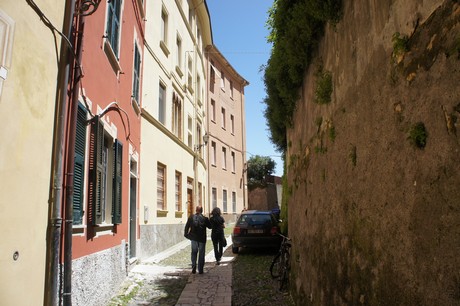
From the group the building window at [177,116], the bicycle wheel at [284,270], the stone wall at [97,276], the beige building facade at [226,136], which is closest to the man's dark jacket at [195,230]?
the stone wall at [97,276]

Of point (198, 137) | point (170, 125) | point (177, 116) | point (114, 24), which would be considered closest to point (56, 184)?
point (114, 24)

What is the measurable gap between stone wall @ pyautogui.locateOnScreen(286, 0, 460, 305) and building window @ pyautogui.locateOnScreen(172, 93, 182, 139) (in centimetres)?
1266

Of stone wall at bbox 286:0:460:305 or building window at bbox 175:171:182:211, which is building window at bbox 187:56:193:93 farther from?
stone wall at bbox 286:0:460:305

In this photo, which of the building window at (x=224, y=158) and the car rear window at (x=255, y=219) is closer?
the car rear window at (x=255, y=219)

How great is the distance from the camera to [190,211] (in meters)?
19.4

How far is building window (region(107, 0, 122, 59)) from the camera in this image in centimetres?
755

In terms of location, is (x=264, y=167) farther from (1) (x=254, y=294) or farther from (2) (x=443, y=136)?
(2) (x=443, y=136)

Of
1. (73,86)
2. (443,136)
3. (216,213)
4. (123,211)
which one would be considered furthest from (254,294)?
(443,136)

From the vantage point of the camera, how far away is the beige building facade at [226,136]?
90.7 feet

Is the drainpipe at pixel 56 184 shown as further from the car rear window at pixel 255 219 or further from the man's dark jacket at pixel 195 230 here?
the car rear window at pixel 255 219

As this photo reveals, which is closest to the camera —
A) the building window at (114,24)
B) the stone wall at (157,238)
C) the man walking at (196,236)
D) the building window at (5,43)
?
the building window at (5,43)

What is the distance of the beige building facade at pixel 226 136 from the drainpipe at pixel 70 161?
66.8ft

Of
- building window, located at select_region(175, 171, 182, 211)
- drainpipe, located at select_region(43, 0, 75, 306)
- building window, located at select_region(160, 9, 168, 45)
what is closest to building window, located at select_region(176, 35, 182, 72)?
building window, located at select_region(160, 9, 168, 45)

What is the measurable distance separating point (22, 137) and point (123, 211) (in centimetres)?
526
